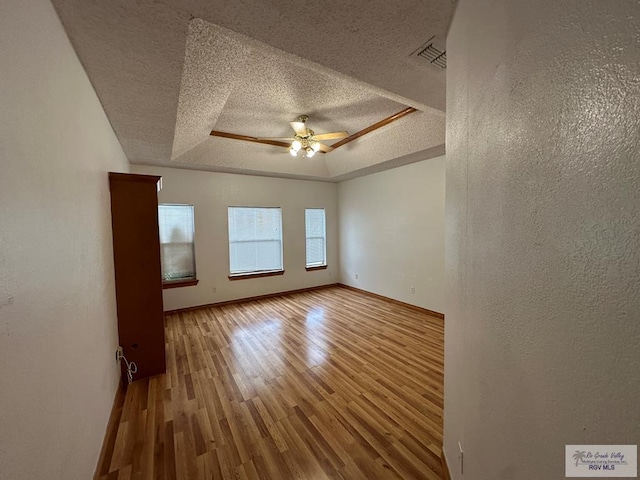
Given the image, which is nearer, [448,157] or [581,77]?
[581,77]

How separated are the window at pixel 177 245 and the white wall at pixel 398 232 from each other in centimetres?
319

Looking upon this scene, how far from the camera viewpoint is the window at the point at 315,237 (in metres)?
5.70

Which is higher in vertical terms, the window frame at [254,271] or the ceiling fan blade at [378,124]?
the ceiling fan blade at [378,124]

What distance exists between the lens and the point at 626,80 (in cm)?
42

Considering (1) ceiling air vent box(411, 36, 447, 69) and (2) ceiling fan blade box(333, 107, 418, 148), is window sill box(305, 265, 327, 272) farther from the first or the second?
(1) ceiling air vent box(411, 36, 447, 69)

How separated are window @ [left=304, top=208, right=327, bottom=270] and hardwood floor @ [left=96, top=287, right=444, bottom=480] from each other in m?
2.36

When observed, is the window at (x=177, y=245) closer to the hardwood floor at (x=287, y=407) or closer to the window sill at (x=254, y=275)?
the window sill at (x=254, y=275)

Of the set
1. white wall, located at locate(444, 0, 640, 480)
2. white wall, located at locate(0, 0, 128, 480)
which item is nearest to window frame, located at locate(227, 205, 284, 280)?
white wall, located at locate(0, 0, 128, 480)

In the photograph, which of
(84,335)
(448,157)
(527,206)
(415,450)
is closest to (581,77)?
(527,206)

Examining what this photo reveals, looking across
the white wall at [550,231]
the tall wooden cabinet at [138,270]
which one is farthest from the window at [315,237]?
the white wall at [550,231]

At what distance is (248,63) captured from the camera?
2059mm

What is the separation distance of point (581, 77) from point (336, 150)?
429cm

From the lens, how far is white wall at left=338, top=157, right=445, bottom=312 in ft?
12.9

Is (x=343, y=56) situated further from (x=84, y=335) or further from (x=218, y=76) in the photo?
(x=84, y=335)
